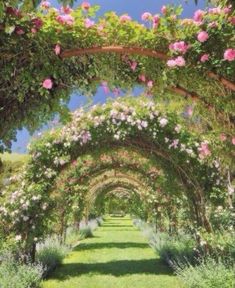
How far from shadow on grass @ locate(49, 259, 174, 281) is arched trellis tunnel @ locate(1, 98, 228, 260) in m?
1.94

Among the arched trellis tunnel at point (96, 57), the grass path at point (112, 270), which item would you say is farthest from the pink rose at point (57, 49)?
the grass path at point (112, 270)

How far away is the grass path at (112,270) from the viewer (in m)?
10.6

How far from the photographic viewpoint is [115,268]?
13.3 m

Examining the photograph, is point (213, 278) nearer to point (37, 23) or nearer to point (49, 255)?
point (37, 23)

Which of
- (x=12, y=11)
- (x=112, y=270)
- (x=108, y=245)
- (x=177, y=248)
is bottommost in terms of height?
(x=112, y=270)

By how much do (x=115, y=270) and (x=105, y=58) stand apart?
8578 mm

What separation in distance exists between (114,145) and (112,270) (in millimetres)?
3527

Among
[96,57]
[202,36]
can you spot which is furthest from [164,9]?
[96,57]

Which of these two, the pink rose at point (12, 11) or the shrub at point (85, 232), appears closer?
the pink rose at point (12, 11)

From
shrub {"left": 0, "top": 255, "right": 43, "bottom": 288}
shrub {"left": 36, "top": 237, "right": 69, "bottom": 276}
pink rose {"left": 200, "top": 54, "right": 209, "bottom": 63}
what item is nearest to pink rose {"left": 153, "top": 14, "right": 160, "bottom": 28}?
pink rose {"left": 200, "top": 54, "right": 209, "bottom": 63}

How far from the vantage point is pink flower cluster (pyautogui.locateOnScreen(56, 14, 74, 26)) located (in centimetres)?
473

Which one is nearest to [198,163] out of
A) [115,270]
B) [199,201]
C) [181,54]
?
[199,201]

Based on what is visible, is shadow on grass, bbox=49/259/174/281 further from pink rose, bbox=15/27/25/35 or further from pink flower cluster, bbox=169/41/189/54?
pink rose, bbox=15/27/25/35

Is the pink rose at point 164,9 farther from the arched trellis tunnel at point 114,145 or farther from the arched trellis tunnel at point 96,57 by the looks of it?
the arched trellis tunnel at point 114,145
